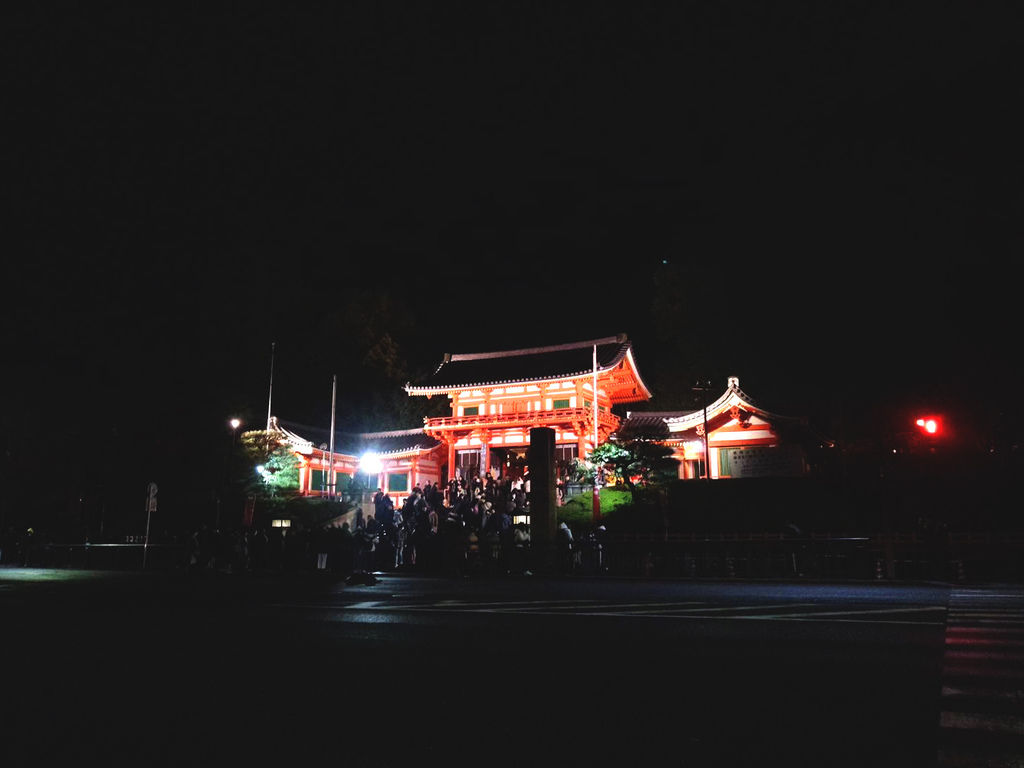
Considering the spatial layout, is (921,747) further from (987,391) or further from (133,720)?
(987,391)

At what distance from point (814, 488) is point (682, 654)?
25.2 meters

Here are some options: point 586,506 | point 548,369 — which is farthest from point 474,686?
point 548,369

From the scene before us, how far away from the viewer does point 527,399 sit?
42.8 meters

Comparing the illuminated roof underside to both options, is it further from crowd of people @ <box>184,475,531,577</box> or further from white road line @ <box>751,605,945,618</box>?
white road line @ <box>751,605,945,618</box>

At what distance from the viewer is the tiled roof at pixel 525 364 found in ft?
135

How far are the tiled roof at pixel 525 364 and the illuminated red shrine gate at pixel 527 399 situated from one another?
0.21 ft

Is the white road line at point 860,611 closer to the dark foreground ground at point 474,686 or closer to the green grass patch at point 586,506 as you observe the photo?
the dark foreground ground at point 474,686

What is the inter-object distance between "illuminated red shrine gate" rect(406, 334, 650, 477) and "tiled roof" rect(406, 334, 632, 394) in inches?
2.5

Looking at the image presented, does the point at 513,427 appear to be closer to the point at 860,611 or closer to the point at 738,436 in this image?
the point at 738,436

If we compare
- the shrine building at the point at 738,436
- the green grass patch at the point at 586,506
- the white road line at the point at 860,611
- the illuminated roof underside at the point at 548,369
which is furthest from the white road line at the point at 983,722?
the illuminated roof underside at the point at 548,369

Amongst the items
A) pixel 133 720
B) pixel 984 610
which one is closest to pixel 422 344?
pixel 984 610

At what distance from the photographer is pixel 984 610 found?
28.5 feet

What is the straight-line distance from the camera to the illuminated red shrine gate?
3934cm

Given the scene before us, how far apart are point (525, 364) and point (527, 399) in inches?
103
